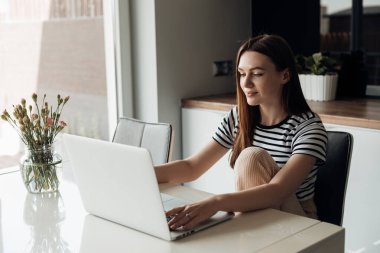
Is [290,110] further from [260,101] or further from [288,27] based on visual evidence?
[288,27]

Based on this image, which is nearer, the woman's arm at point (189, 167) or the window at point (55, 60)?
the woman's arm at point (189, 167)

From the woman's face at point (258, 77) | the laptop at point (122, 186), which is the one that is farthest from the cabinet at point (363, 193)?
the laptop at point (122, 186)

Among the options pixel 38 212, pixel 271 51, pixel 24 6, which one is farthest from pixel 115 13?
pixel 38 212

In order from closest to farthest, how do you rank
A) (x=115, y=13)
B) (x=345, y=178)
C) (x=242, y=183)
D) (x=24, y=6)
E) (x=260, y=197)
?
(x=260, y=197)
(x=242, y=183)
(x=345, y=178)
(x=24, y=6)
(x=115, y=13)

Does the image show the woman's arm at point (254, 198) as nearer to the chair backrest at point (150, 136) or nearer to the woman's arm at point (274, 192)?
the woman's arm at point (274, 192)

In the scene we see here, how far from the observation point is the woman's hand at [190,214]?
4.27 feet

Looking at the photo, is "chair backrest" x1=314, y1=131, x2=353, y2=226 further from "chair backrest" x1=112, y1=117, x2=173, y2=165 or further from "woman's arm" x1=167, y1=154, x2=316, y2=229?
"chair backrest" x1=112, y1=117, x2=173, y2=165

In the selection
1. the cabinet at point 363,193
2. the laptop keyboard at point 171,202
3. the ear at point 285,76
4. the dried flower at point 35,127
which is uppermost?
the ear at point 285,76

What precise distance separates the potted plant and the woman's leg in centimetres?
134

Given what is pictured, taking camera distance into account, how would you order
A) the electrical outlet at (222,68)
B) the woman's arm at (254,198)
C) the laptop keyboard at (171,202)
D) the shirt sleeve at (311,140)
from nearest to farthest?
1. the woman's arm at (254,198)
2. the laptop keyboard at (171,202)
3. the shirt sleeve at (311,140)
4. the electrical outlet at (222,68)

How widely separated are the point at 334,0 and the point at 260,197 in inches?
70.2

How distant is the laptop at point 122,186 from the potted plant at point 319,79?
1.55m

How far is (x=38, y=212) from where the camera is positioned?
60.4 inches

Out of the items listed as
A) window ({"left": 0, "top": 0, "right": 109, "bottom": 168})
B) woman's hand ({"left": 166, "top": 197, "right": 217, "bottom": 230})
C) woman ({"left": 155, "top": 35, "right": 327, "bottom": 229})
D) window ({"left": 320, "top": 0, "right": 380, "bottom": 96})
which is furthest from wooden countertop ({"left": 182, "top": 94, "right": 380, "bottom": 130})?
woman's hand ({"left": 166, "top": 197, "right": 217, "bottom": 230})
